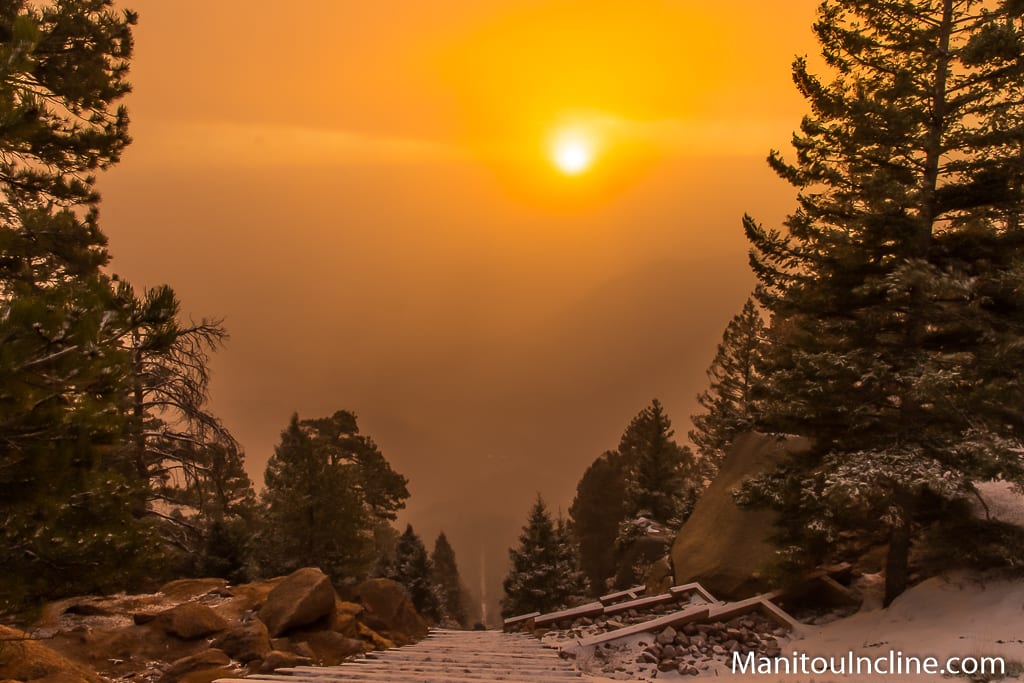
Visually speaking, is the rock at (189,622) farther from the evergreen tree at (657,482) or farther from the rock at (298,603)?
the evergreen tree at (657,482)

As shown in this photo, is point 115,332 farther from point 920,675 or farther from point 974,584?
point 974,584

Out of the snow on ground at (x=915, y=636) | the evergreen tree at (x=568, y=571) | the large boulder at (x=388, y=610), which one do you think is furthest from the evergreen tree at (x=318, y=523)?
the snow on ground at (x=915, y=636)

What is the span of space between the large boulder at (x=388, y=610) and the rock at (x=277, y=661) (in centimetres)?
702

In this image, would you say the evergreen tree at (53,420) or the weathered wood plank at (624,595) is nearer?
the evergreen tree at (53,420)

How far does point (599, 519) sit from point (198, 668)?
120ft

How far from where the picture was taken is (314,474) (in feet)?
73.9

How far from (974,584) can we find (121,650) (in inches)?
621

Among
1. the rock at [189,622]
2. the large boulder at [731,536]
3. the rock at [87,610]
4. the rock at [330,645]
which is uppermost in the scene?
the large boulder at [731,536]

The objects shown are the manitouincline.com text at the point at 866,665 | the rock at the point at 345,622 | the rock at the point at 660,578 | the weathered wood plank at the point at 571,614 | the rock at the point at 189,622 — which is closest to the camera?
the manitouincline.com text at the point at 866,665

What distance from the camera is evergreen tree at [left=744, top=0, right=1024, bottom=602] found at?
991 cm

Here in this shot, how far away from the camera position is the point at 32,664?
799 centimetres

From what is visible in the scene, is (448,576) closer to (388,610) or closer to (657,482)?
(657,482)

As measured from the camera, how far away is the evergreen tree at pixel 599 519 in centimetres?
4256

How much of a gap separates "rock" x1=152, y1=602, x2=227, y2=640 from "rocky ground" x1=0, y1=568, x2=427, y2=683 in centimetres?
2
